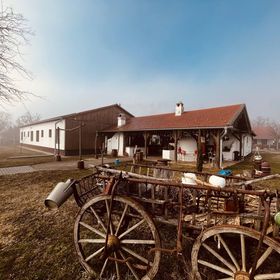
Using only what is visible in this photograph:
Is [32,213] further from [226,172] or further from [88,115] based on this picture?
[88,115]

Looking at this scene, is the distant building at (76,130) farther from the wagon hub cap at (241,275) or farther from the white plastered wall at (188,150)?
the wagon hub cap at (241,275)

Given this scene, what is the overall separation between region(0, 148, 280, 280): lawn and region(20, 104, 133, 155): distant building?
9.57 m

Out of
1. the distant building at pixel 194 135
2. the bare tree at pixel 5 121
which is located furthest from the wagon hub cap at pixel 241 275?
the bare tree at pixel 5 121

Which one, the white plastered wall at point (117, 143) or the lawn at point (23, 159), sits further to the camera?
the white plastered wall at point (117, 143)

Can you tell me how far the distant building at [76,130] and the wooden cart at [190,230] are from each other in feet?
38.8

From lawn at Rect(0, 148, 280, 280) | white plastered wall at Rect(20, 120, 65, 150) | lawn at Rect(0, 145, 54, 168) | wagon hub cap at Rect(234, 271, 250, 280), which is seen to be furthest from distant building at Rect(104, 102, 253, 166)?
wagon hub cap at Rect(234, 271, 250, 280)

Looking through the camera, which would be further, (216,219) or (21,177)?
(21,177)

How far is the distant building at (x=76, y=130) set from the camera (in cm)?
1627

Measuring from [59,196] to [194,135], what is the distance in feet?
38.0

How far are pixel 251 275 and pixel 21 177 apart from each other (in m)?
8.87

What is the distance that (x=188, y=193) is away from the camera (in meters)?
3.26

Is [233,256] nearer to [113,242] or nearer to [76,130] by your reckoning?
[113,242]

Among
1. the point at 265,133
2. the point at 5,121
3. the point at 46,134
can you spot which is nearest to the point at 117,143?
the point at 46,134

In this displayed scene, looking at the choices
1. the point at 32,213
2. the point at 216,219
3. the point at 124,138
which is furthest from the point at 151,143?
the point at 216,219
